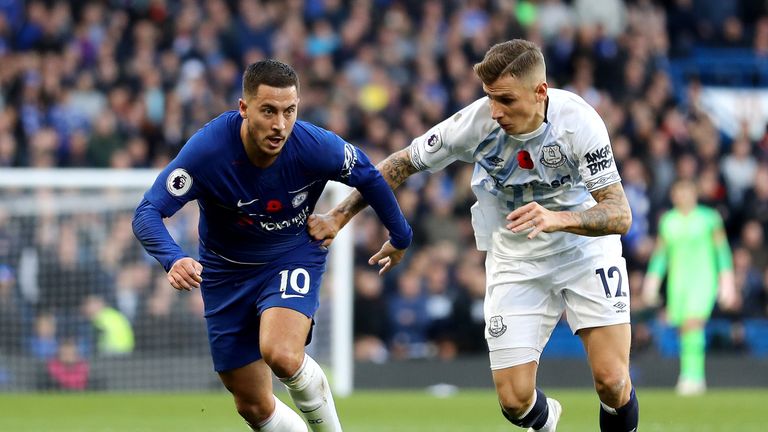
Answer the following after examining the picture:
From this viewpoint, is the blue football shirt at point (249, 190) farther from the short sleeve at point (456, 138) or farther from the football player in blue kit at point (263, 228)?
the short sleeve at point (456, 138)

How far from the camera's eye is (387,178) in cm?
803

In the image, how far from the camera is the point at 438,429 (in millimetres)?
11094

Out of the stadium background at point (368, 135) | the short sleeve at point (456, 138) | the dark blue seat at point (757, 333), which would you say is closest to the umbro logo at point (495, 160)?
the short sleeve at point (456, 138)

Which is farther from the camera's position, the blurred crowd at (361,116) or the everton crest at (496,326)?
the blurred crowd at (361,116)

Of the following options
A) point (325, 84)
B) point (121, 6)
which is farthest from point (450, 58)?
point (121, 6)

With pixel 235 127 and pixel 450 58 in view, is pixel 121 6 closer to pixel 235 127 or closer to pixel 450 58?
pixel 450 58

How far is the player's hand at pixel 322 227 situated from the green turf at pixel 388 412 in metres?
3.33

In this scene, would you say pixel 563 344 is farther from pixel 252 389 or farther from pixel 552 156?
pixel 252 389

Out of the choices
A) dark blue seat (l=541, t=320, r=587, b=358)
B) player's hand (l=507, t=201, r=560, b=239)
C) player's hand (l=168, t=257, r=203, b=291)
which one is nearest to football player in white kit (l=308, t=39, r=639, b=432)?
player's hand (l=507, t=201, r=560, b=239)

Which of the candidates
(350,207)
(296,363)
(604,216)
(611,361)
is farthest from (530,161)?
(296,363)

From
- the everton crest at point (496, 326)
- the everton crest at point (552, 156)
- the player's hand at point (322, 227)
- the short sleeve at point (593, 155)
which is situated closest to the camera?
the short sleeve at point (593, 155)

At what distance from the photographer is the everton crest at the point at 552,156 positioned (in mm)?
7613

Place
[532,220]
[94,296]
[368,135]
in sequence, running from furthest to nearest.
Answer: [368,135] < [94,296] < [532,220]

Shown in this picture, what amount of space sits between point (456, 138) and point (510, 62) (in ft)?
2.07
